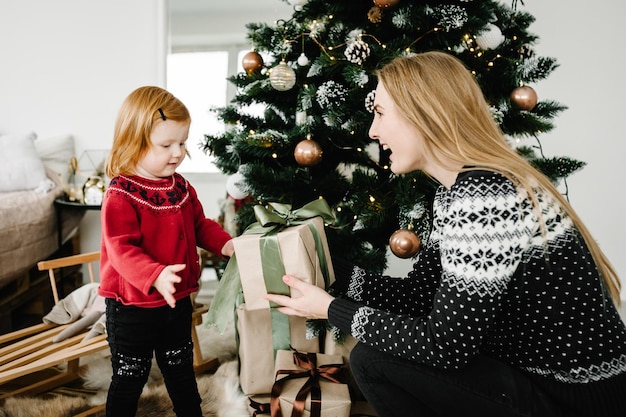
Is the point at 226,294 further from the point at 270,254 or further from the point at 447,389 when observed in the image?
the point at 447,389

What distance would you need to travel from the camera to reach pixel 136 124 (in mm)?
1252

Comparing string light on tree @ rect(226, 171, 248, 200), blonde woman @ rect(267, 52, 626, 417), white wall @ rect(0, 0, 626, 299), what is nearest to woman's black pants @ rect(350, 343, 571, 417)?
blonde woman @ rect(267, 52, 626, 417)

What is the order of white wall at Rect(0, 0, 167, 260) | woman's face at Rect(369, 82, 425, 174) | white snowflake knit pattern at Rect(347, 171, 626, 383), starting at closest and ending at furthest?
white snowflake knit pattern at Rect(347, 171, 626, 383)
woman's face at Rect(369, 82, 425, 174)
white wall at Rect(0, 0, 167, 260)

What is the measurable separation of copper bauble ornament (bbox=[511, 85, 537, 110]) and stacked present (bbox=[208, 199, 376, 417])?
76 centimetres

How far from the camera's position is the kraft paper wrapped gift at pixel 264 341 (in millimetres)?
1590

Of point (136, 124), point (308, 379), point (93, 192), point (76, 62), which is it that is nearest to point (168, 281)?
point (136, 124)

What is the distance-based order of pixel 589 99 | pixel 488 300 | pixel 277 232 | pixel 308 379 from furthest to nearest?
1. pixel 589 99
2. pixel 308 379
3. pixel 277 232
4. pixel 488 300

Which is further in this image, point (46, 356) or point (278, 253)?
point (46, 356)

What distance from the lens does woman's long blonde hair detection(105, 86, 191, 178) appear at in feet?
4.09

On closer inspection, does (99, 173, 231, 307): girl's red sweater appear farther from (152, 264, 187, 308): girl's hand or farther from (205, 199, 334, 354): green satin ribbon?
(205, 199, 334, 354): green satin ribbon

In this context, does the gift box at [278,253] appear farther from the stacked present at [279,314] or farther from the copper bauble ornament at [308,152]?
the copper bauble ornament at [308,152]

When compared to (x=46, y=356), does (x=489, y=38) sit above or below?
above

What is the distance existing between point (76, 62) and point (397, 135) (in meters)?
2.50

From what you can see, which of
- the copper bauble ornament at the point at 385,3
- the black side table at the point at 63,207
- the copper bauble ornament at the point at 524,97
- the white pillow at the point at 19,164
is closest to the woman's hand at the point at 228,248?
the copper bauble ornament at the point at 385,3
